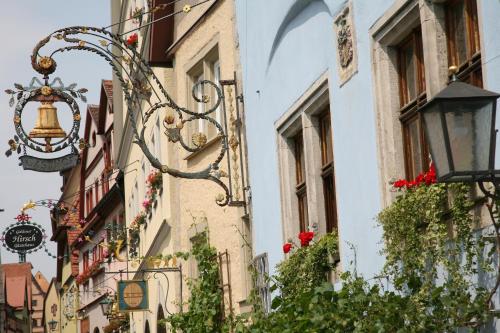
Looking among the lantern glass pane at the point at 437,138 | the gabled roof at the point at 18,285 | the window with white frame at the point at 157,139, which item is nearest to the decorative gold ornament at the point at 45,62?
the window with white frame at the point at 157,139

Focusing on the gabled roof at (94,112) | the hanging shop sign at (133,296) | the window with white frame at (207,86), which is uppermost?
the gabled roof at (94,112)

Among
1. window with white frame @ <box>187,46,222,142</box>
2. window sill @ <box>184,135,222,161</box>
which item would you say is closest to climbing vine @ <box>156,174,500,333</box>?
window sill @ <box>184,135,222,161</box>

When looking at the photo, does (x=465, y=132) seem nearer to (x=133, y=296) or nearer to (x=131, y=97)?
(x=131, y=97)

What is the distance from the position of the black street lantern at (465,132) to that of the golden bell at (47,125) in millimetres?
8809

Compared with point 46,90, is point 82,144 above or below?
below

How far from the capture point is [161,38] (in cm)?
1911

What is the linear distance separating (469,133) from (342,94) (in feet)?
12.4

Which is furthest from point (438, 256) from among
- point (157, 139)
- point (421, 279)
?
point (157, 139)

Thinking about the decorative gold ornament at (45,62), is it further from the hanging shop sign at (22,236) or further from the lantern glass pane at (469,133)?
the hanging shop sign at (22,236)

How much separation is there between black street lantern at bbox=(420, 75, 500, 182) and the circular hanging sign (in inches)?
1281

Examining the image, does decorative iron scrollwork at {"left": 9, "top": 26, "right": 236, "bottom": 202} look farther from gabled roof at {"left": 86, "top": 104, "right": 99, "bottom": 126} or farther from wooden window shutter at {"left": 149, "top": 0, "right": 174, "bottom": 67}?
gabled roof at {"left": 86, "top": 104, "right": 99, "bottom": 126}

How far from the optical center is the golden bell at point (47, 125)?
47.6 ft

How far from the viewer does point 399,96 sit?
8859 mm

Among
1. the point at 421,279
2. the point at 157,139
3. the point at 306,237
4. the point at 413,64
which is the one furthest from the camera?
the point at 157,139
